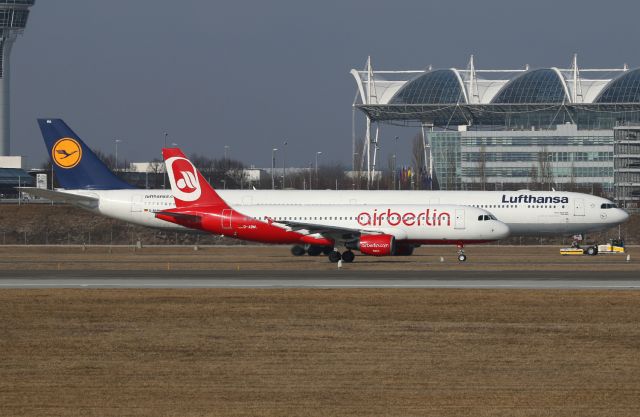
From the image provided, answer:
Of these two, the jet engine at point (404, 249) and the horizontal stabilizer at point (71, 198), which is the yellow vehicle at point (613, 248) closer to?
the jet engine at point (404, 249)

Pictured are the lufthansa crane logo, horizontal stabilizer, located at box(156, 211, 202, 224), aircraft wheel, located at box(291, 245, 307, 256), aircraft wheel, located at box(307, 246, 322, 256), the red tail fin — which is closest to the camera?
horizontal stabilizer, located at box(156, 211, 202, 224)

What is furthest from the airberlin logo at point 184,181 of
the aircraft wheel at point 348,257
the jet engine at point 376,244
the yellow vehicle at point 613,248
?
the yellow vehicle at point 613,248

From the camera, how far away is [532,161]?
17025 cm

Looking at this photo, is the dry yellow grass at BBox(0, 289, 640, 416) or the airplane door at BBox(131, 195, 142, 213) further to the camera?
the airplane door at BBox(131, 195, 142, 213)

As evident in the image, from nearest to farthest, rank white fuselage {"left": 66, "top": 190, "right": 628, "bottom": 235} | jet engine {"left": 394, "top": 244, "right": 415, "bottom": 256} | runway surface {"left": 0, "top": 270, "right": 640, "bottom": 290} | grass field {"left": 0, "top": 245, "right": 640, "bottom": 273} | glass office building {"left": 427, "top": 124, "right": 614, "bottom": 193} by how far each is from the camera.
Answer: runway surface {"left": 0, "top": 270, "right": 640, "bottom": 290} → grass field {"left": 0, "top": 245, "right": 640, "bottom": 273} → jet engine {"left": 394, "top": 244, "right": 415, "bottom": 256} → white fuselage {"left": 66, "top": 190, "right": 628, "bottom": 235} → glass office building {"left": 427, "top": 124, "right": 614, "bottom": 193}

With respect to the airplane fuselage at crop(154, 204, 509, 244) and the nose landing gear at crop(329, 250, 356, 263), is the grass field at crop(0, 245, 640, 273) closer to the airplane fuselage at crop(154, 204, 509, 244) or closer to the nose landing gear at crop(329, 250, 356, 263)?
the nose landing gear at crop(329, 250, 356, 263)

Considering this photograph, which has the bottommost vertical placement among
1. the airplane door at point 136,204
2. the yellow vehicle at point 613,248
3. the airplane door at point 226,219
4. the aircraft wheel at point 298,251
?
the yellow vehicle at point 613,248

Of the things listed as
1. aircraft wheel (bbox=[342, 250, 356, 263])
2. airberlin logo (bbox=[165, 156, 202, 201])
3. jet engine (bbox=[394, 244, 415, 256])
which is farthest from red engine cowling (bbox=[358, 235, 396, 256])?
airberlin logo (bbox=[165, 156, 202, 201])

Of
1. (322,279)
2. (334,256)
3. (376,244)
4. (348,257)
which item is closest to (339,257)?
(334,256)

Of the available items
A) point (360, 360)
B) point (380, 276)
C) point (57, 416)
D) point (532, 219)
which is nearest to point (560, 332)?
point (360, 360)

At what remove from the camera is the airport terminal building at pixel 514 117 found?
16875cm

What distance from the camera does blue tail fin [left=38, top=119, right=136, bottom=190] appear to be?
76500 mm

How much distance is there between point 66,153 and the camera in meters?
76.7

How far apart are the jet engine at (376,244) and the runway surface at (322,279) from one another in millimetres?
10389
